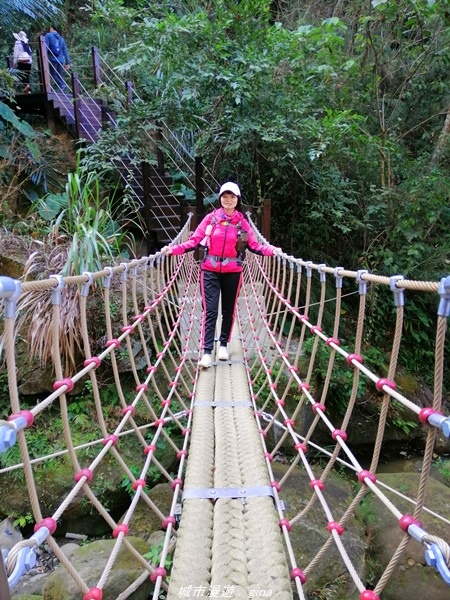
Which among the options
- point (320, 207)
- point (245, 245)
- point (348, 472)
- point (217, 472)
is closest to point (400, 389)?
point (348, 472)

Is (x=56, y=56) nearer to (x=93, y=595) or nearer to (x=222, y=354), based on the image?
(x=222, y=354)

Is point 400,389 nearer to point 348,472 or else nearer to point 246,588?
point 348,472

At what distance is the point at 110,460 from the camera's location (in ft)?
6.95

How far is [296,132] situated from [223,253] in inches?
72.9

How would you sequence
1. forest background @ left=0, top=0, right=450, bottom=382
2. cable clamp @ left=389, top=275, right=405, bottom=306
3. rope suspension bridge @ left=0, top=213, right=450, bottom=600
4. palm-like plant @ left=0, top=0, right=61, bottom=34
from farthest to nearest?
palm-like plant @ left=0, top=0, right=61, bottom=34 → forest background @ left=0, top=0, right=450, bottom=382 → cable clamp @ left=389, top=275, right=405, bottom=306 → rope suspension bridge @ left=0, top=213, right=450, bottom=600

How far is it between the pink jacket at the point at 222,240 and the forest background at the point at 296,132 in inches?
42.4

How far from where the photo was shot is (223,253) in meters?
1.95

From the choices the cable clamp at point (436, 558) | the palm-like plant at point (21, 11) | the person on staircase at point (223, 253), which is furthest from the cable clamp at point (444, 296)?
→ the palm-like plant at point (21, 11)

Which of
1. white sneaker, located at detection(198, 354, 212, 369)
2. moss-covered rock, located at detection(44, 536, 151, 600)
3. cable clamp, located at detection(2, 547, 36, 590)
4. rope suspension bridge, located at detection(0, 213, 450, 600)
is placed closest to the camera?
cable clamp, located at detection(2, 547, 36, 590)

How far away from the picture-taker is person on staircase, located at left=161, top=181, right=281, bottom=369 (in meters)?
1.92

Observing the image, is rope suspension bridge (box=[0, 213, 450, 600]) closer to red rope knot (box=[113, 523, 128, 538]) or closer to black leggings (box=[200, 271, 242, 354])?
red rope knot (box=[113, 523, 128, 538])

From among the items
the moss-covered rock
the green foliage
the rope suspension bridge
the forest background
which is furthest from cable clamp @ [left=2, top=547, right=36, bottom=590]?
the forest background

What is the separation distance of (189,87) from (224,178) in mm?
876

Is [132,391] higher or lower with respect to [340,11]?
lower
